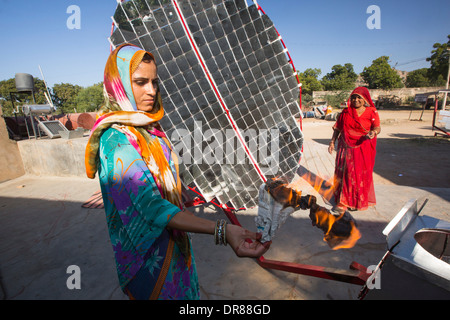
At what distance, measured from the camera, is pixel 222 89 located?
3.18 m

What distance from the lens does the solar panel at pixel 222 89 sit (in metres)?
2.86

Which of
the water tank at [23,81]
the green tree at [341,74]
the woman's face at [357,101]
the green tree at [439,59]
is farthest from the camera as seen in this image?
the green tree at [341,74]

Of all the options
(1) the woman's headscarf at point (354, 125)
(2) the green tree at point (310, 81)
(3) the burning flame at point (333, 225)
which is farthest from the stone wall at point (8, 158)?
(2) the green tree at point (310, 81)

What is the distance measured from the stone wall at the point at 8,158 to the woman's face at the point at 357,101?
10.2 m

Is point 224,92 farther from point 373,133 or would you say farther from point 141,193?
point 373,133

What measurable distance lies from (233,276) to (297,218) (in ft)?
6.29

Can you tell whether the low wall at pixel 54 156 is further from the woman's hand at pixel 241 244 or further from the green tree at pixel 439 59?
the green tree at pixel 439 59

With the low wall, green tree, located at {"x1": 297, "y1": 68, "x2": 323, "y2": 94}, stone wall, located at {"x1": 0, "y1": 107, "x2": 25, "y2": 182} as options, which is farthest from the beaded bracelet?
green tree, located at {"x1": 297, "y1": 68, "x2": 323, "y2": 94}

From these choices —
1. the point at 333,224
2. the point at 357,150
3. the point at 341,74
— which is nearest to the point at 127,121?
the point at 333,224

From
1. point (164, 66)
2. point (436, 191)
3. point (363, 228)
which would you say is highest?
point (164, 66)

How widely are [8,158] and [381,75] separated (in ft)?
215

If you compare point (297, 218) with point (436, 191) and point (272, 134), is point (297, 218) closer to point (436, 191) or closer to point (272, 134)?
point (272, 134)
